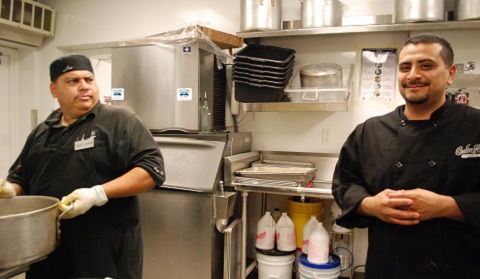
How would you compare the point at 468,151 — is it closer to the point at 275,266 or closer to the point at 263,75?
the point at 263,75

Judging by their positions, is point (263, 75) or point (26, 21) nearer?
point (263, 75)

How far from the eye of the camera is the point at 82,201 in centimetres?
131

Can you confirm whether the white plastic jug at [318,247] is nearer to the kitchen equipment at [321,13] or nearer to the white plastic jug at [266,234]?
the white plastic jug at [266,234]

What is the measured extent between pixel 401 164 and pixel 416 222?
0.22 meters

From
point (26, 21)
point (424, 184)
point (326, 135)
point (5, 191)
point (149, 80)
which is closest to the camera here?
point (5, 191)

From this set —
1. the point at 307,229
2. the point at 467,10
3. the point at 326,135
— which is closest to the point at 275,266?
the point at 307,229

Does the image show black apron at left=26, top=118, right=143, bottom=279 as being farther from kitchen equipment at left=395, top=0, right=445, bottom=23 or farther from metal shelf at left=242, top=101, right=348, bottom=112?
kitchen equipment at left=395, top=0, right=445, bottom=23

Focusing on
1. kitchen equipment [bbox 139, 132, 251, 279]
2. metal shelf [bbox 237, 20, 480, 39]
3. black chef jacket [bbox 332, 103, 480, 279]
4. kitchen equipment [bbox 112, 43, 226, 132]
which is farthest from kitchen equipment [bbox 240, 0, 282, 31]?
black chef jacket [bbox 332, 103, 480, 279]

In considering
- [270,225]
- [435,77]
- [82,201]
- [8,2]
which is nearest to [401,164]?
[435,77]

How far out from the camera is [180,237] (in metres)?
2.35

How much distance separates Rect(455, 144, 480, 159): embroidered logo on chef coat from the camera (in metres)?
1.32

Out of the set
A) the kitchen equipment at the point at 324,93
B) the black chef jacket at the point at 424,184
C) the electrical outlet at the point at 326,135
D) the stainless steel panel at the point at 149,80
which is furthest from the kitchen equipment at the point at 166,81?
the black chef jacket at the point at 424,184

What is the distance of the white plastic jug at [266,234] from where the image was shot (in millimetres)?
2607

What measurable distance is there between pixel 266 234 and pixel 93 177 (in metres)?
1.43
